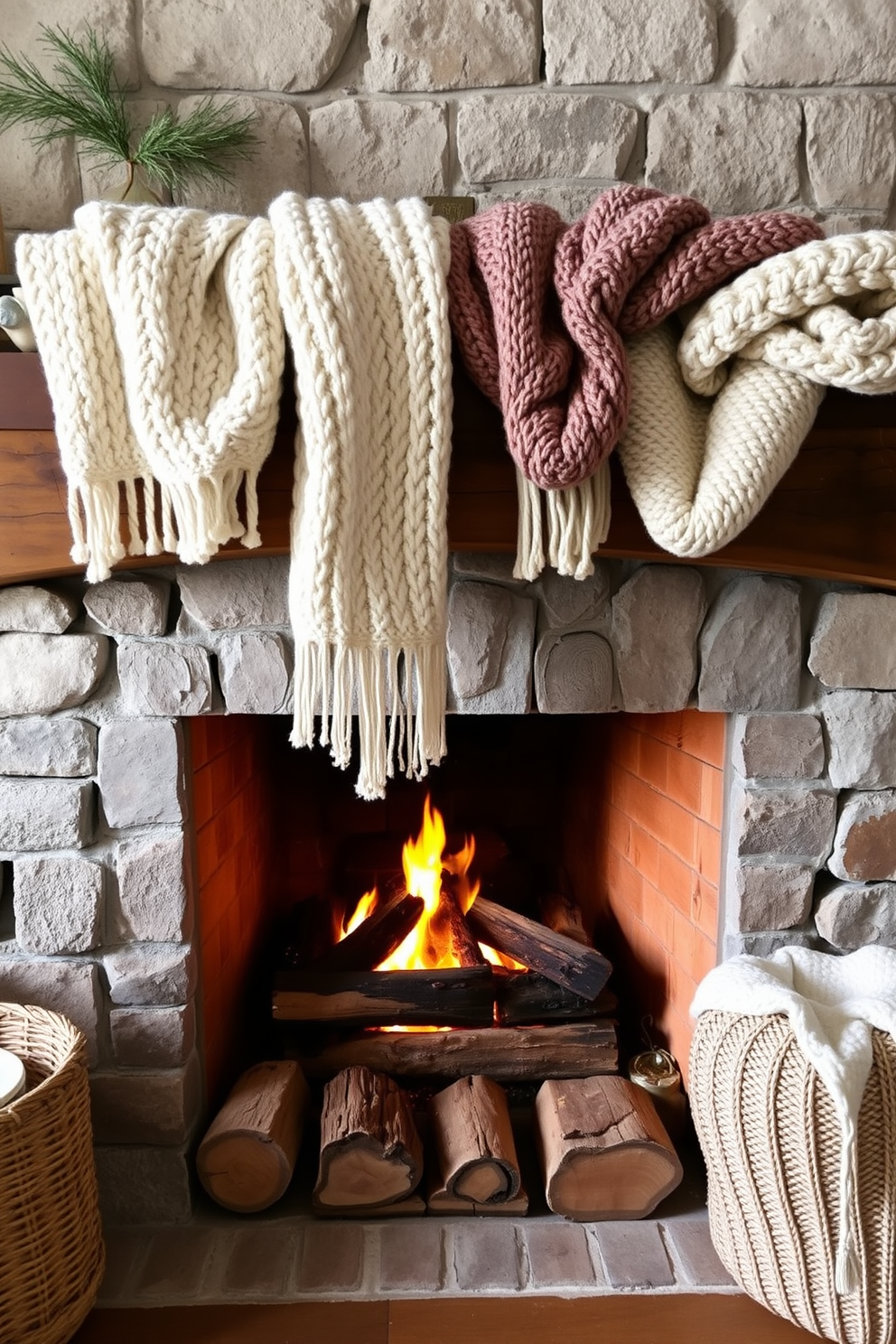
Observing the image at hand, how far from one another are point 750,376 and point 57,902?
1136 millimetres

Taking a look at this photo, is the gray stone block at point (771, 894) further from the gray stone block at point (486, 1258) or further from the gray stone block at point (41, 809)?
the gray stone block at point (41, 809)

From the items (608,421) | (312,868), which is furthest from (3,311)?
(312,868)

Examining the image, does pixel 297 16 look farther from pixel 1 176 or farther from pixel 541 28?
pixel 1 176

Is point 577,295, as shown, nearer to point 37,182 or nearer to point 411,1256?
point 37,182

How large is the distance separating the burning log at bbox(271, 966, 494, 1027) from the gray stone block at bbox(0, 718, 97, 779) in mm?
534

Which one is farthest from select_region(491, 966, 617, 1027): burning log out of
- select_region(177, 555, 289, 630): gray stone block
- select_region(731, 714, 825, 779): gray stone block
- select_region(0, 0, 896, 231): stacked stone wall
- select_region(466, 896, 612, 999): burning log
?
select_region(0, 0, 896, 231): stacked stone wall

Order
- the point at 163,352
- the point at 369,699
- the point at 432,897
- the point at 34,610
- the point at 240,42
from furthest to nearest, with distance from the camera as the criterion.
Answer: the point at 432,897 < the point at 240,42 < the point at 34,610 < the point at 369,699 < the point at 163,352

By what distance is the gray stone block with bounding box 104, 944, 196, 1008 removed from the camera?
1341mm

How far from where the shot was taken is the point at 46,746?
1306mm

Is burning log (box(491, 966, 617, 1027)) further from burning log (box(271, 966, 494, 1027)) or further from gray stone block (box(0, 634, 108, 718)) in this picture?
gray stone block (box(0, 634, 108, 718))

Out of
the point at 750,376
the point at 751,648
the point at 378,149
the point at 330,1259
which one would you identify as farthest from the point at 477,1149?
the point at 378,149

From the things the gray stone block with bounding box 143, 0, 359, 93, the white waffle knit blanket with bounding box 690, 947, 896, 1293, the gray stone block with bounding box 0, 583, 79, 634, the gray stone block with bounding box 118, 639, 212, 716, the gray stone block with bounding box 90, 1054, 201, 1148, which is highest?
the gray stone block with bounding box 143, 0, 359, 93

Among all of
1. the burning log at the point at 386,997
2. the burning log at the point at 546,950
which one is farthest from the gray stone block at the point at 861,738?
the burning log at the point at 386,997

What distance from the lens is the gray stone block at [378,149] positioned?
1.40 meters
